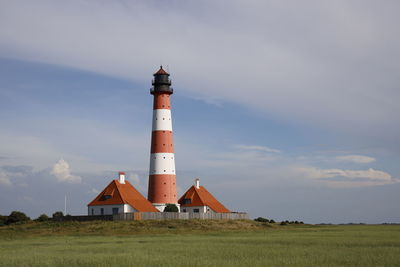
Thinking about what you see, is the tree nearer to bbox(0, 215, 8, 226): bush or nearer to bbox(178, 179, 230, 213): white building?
bbox(178, 179, 230, 213): white building

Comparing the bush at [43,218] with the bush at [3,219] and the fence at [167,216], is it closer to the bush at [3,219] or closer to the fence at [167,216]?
the bush at [3,219]

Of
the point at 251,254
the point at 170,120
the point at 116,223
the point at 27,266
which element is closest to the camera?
the point at 27,266

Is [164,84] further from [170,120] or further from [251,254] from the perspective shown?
[251,254]

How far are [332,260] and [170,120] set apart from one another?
45.7 metres

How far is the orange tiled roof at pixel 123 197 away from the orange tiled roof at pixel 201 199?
379 inches

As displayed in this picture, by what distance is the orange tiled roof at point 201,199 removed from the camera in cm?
7800

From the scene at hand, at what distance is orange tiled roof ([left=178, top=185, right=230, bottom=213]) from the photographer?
256ft

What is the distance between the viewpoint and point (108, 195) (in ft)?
232

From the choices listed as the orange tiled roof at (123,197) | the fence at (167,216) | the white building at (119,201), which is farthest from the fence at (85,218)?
the orange tiled roof at (123,197)

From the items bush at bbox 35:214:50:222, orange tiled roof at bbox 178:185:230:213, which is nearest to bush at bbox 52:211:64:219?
bush at bbox 35:214:50:222

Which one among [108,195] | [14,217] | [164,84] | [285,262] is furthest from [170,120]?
[285,262]

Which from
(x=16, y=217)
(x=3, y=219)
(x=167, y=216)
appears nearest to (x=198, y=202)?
(x=167, y=216)

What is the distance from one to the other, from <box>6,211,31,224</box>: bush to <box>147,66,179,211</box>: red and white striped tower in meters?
18.3

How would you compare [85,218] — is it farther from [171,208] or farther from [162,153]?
[162,153]
